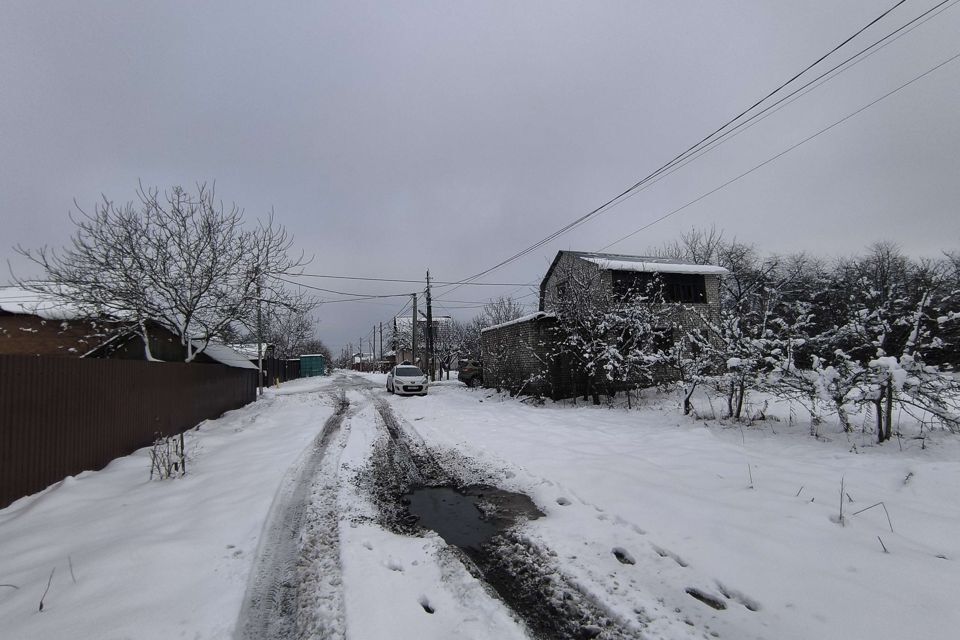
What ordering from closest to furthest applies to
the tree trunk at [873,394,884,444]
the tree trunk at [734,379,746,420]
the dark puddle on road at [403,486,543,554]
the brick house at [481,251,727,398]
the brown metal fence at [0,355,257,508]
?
1. the dark puddle on road at [403,486,543,554]
2. the brown metal fence at [0,355,257,508]
3. the tree trunk at [873,394,884,444]
4. the tree trunk at [734,379,746,420]
5. the brick house at [481,251,727,398]

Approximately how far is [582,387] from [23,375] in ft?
45.8

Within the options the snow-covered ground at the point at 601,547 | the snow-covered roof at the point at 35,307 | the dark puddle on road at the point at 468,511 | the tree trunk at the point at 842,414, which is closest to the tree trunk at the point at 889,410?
the snow-covered ground at the point at 601,547

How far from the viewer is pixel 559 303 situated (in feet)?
48.6

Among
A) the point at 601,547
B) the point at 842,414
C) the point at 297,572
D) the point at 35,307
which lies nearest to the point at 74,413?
the point at 297,572

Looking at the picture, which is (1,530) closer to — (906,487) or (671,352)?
(906,487)

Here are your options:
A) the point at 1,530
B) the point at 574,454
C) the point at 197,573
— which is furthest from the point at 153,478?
the point at 574,454

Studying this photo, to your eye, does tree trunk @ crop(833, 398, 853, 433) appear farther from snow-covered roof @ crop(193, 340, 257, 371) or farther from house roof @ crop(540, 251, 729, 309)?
snow-covered roof @ crop(193, 340, 257, 371)

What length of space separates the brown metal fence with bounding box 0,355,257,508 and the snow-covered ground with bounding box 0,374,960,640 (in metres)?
0.36

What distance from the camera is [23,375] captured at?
540cm

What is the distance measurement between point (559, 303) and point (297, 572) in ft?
40.6

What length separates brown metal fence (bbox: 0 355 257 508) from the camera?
17.0 ft

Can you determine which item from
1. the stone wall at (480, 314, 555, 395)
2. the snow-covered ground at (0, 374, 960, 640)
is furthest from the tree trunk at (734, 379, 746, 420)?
the stone wall at (480, 314, 555, 395)

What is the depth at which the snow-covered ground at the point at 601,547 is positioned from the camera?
9.24 ft

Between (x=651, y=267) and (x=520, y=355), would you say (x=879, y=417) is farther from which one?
(x=651, y=267)
